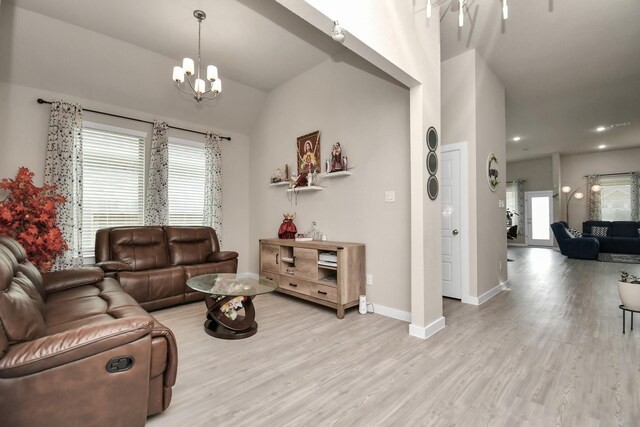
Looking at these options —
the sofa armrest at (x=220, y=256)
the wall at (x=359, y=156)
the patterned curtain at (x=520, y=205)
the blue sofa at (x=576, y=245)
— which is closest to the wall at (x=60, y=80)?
the wall at (x=359, y=156)

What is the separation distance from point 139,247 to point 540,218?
39.5ft

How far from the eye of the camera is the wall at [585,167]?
8977 mm

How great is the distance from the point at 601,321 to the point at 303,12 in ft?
13.2

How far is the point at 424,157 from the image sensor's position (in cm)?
281

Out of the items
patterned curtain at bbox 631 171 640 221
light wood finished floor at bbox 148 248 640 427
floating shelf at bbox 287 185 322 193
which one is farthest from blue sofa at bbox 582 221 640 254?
floating shelf at bbox 287 185 322 193

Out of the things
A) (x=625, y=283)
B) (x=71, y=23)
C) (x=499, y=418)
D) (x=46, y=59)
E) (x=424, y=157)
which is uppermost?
(x=71, y=23)

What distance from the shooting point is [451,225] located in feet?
13.2

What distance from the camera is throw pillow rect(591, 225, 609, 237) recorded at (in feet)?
27.2

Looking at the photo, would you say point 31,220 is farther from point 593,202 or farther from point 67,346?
point 593,202

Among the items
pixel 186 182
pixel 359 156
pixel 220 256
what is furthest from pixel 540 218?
pixel 186 182

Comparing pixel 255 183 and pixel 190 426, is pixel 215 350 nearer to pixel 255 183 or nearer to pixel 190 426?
pixel 190 426

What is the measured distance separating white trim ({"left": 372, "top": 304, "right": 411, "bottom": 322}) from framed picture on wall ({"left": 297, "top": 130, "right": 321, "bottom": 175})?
1977 mm

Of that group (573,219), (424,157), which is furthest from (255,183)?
(573,219)

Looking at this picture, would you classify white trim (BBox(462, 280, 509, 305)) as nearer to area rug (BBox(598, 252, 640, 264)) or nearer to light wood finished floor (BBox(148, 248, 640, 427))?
light wood finished floor (BBox(148, 248, 640, 427))
